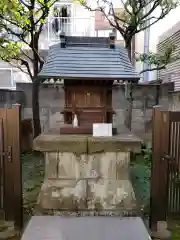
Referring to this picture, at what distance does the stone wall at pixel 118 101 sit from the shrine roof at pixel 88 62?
313 centimetres

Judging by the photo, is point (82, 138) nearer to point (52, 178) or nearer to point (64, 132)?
point (64, 132)

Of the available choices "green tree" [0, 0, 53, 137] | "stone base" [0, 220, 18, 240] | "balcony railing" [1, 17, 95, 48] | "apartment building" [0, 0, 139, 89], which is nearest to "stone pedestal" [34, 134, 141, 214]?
"stone base" [0, 220, 18, 240]

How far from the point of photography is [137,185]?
4559 mm

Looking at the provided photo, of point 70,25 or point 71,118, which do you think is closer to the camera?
point 71,118

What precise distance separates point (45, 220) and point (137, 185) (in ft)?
7.17

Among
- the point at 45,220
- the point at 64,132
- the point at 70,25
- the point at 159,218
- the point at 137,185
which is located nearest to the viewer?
the point at 45,220

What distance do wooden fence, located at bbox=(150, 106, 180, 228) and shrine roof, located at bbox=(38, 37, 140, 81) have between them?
614mm

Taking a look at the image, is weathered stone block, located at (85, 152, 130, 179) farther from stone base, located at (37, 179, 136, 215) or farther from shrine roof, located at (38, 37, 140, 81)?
shrine roof, located at (38, 37, 140, 81)

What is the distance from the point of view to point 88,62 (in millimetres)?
3209

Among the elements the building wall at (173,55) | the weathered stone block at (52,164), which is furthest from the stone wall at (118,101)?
the weathered stone block at (52,164)

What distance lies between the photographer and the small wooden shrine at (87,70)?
124 inches

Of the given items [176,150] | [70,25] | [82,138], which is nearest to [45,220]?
[82,138]

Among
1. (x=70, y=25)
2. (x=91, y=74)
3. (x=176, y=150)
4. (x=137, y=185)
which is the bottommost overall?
(x=137, y=185)

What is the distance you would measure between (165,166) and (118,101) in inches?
151
